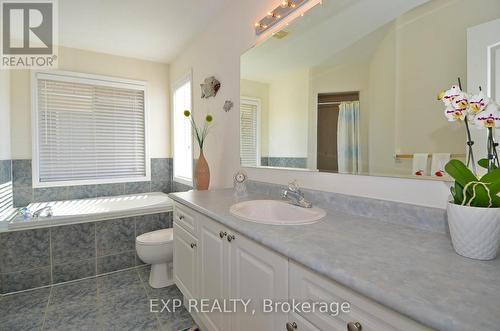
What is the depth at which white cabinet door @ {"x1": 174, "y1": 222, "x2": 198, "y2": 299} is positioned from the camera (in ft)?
5.29

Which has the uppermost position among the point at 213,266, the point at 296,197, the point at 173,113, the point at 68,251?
the point at 173,113

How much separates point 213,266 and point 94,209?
226 centimetres

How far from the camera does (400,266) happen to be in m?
0.67

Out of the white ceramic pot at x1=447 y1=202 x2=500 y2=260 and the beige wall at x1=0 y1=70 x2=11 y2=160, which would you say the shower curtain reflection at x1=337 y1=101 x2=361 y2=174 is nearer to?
the white ceramic pot at x1=447 y1=202 x2=500 y2=260

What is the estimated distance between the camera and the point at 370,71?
1.21 meters

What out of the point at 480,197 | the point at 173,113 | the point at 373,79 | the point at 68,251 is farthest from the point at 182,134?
the point at 480,197

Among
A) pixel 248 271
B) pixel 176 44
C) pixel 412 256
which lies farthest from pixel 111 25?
pixel 412 256

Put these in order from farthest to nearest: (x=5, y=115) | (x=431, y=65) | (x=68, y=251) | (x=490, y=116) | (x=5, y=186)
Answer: (x=5, y=115) → (x=5, y=186) → (x=68, y=251) → (x=431, y=65) → (x=490, y=116)

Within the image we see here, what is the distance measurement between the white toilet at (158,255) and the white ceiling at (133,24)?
2154 mm

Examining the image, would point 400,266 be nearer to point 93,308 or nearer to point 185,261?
point 185,261

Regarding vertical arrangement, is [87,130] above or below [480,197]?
above

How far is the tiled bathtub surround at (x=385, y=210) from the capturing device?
955 mm

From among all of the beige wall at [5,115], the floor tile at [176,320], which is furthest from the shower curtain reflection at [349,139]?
the beige wall at [5,115]

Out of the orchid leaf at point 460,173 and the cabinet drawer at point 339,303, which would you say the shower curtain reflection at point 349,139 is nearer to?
the orchid leaf at point 460,173
